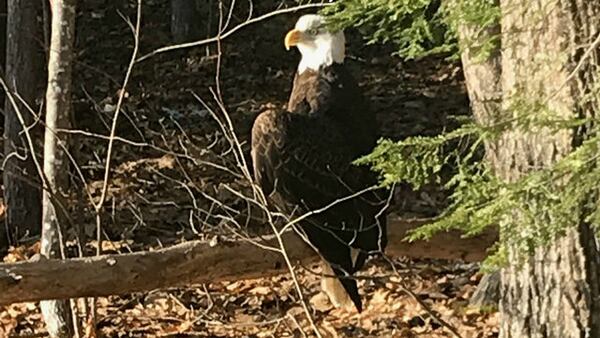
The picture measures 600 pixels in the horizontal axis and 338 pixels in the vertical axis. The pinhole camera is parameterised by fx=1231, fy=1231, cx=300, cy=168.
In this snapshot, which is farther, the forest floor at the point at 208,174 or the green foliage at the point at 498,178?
the forest floor at the point at 208,174

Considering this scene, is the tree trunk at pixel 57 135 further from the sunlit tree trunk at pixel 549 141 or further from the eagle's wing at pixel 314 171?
the sunlit tree trunk at pixel 549 141

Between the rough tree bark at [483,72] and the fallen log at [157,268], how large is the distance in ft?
2.73

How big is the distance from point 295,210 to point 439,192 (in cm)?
366

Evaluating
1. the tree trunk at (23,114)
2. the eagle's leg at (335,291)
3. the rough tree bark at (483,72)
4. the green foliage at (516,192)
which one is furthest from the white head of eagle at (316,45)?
the green foliage at (516,192)

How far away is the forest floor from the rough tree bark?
916 mm

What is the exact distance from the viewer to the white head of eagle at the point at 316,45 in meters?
6.33

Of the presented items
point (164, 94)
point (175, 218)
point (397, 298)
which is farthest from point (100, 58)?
point (397, 298)

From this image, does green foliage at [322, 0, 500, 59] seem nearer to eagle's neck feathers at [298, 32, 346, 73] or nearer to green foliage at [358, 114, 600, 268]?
green foliage at [358, 114, 600, 268]

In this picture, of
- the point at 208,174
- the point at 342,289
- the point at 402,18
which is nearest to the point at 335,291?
the point at 342,289

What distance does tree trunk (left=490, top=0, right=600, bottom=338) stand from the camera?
3.32 m

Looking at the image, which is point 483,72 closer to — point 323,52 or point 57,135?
point 323,52

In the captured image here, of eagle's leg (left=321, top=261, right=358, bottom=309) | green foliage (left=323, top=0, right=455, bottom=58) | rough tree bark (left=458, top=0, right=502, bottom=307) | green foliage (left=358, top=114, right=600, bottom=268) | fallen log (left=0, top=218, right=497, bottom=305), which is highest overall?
green foliage (left=323, top=0, right=455, bottom=58)

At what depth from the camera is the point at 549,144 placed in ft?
Answer: 11.8

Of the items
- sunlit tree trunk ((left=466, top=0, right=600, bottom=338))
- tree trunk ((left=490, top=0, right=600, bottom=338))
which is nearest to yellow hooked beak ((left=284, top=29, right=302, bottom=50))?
sunlit tree trunk ((left=466, top=0, right=600, bottom=338))
